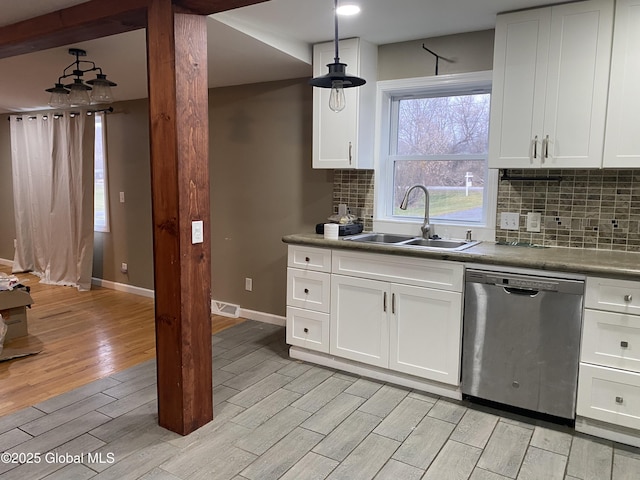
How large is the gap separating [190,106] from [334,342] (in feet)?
5.86

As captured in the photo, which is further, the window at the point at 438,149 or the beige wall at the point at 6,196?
the beige wall at the point at 6,196

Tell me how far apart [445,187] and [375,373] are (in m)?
1.41

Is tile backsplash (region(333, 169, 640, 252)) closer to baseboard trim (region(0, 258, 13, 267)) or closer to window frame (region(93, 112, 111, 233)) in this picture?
window frame (region(93, 112, 111, 233))

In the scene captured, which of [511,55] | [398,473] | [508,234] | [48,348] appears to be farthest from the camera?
[48,348]

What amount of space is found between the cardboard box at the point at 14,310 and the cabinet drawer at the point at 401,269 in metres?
2.51

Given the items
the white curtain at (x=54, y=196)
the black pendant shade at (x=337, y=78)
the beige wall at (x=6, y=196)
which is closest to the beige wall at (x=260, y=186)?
the black pendant shade at (x=337, y=78)

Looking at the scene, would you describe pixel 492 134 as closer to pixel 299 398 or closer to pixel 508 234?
pixel 508 234

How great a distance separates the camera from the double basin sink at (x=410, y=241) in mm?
3091

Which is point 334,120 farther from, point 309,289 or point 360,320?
point 360,320

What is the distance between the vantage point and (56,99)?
3.20 meters

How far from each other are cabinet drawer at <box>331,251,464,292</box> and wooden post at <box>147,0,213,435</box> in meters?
1.00

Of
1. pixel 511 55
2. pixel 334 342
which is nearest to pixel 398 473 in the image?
pixel 334 342

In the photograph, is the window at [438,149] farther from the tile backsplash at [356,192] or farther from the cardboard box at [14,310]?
the cardboard box at [14,310]

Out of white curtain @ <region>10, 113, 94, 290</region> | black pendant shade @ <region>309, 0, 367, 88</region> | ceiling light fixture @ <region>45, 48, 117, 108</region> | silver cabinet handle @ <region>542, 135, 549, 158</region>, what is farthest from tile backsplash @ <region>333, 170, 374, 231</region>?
white curtain @ <region>10, 113, 94, 290</region>
